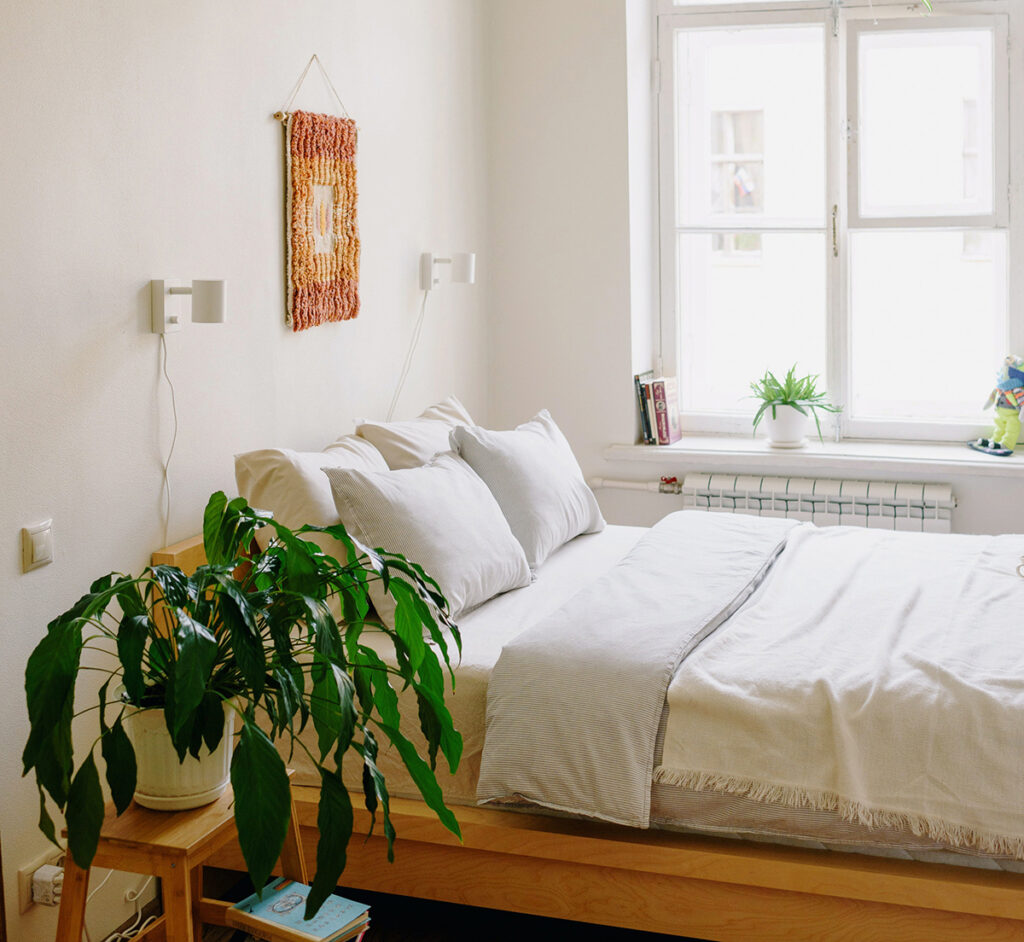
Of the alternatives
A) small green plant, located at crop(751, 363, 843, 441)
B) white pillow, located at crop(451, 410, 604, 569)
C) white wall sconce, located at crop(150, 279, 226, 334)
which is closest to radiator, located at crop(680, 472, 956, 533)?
small green plant, located at crop(751, 363, 843, 441)

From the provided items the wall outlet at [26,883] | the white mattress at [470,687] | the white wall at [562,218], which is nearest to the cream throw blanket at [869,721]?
the white mattress at [470,687]

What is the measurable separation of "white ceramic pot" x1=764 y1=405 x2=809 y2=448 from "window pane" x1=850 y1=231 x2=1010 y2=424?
299mm

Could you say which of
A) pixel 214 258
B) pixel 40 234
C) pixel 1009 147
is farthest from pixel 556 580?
pixel 1009 147

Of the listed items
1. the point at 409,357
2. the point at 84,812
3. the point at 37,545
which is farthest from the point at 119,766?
the point at 409,357

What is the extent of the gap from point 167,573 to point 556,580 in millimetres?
1441

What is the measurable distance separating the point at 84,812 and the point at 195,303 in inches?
47.1

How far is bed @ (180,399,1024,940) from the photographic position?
1996 millimetres

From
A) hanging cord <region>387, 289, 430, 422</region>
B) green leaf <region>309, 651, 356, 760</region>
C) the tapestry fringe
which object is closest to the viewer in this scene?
green leaf <region>309, 651, 356, 760</region>

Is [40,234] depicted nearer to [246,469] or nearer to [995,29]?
[246,469]

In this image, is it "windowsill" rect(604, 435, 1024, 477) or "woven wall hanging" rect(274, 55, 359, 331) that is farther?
"windowsill" rect(604, 435, 1024, 477)

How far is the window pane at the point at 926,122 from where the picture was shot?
419 centimetres

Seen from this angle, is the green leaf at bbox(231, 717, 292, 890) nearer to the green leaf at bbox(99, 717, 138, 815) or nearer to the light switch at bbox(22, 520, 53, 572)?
the green leaf at bbox(99, 717, 138, 815)

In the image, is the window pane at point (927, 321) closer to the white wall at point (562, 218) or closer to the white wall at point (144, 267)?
the white wall at point (562, 218)

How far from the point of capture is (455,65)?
13.2 ft
